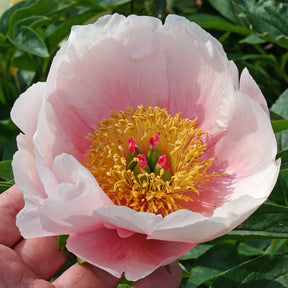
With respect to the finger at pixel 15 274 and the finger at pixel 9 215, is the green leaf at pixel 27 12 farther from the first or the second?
the finger at pixel 15 274

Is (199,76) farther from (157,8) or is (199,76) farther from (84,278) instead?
(157,8)

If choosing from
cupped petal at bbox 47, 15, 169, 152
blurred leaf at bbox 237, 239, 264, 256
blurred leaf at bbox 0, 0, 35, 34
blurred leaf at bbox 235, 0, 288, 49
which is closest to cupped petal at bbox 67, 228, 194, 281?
cupped petal at bbox 47, 15, 169, 152

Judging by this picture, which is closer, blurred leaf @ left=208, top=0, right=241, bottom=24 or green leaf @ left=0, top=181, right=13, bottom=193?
green leaf @ left=0, top=181, right=13, bottom=193

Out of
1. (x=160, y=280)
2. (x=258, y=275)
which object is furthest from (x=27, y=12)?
(x=258, y=275)

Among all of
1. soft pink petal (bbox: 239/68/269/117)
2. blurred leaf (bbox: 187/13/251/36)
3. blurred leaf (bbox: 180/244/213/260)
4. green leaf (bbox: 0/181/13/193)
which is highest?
soft pink petal (bbox: 239/68/269/117)

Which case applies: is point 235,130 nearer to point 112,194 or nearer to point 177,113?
point 177,113

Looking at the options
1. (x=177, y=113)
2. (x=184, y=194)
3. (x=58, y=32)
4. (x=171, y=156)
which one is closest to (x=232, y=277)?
(x=184, y=194)

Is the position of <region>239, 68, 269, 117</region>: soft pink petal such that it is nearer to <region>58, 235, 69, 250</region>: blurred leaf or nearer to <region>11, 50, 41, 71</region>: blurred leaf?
<region>58, 235, 69, 250</region>: blurred leaf
